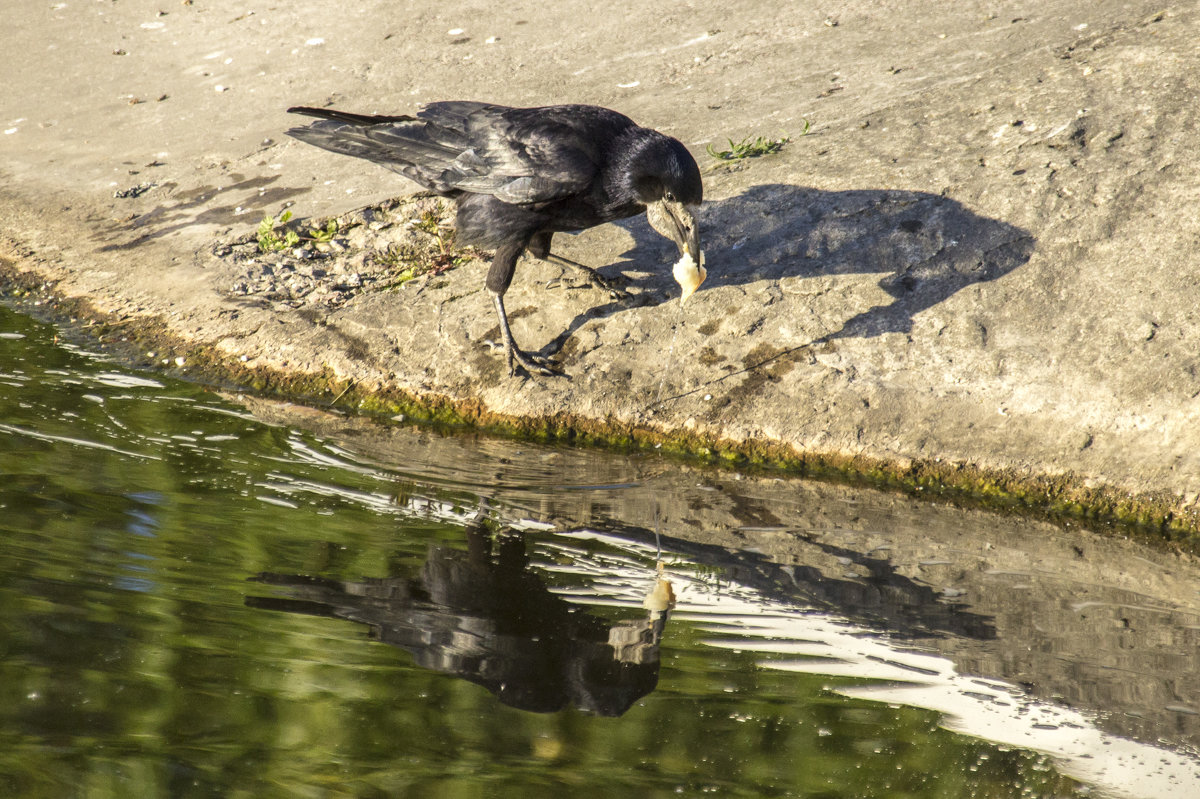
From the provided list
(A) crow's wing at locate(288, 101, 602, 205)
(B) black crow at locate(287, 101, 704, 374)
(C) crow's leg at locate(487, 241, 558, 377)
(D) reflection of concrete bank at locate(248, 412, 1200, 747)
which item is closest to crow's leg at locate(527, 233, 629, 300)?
(B) black crow at locate(287, 101, 704, 374)

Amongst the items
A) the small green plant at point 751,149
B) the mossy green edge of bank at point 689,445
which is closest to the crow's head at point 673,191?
the mossy green edge of bank at point 689,445

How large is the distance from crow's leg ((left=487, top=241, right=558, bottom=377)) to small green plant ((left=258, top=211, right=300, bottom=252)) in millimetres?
1523

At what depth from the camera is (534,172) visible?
399 cm

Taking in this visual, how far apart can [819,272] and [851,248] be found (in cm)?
22

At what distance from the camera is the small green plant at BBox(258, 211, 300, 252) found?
17.0 ft

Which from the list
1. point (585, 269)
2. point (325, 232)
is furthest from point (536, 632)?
point (325, 232)

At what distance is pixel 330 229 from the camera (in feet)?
17.4

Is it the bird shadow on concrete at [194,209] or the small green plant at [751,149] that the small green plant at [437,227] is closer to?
the bird shadow on concrete at [194,209]

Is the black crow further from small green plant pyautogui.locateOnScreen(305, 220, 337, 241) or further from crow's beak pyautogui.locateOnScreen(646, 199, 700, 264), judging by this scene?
small green plant pyautogui.locateOnScreen(305, 220, 337, 241)

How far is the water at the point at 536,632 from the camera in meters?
2.06

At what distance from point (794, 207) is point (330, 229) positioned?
2.44 meters

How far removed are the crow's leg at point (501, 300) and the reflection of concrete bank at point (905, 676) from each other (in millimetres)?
1300

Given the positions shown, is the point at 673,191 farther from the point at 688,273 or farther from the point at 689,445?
the point at 689,445

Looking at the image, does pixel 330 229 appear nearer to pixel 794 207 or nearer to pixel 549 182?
pixel 549 182
